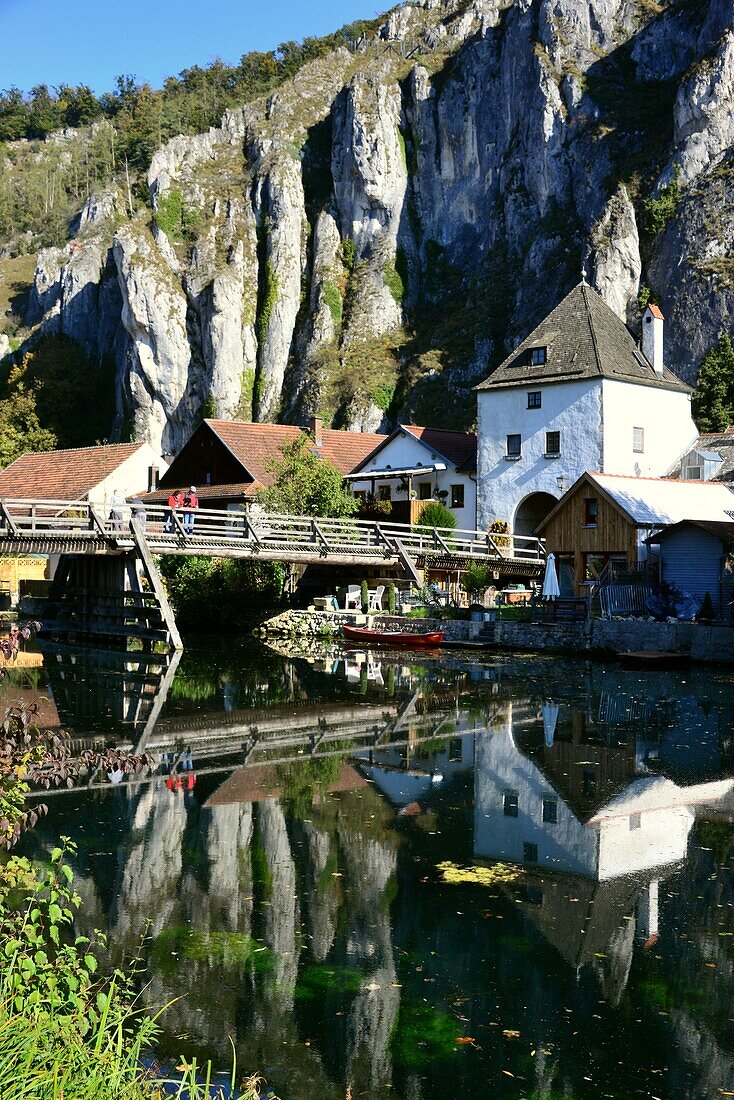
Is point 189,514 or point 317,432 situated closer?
point 189,514

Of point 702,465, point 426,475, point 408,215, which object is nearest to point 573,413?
point 702,465

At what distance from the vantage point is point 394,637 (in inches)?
1612

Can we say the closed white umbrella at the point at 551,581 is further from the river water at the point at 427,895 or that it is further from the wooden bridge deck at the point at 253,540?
the river water at the point at 427,895

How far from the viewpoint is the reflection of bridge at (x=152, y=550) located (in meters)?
39.5

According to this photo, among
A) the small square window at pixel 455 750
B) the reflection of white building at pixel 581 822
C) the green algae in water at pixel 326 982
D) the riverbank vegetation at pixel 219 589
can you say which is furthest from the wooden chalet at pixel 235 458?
the green algae in water at pixel 326 982

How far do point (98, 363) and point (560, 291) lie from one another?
46917 mm

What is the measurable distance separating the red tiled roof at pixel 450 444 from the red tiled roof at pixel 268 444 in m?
5.33

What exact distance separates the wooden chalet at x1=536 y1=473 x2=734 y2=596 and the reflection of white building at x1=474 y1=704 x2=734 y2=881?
2139 centimetres

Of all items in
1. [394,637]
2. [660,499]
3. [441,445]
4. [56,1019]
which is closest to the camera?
[56,1019]

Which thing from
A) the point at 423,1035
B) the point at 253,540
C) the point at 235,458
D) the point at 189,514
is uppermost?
the point at 235,458

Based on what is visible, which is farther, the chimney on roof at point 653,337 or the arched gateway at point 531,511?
the chimney on roof at point 653,337

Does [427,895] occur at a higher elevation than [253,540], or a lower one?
lower

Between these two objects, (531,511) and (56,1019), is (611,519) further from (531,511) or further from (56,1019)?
(56,1019)

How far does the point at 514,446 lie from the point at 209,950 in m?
46.1
